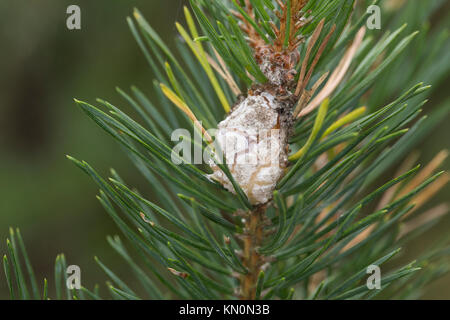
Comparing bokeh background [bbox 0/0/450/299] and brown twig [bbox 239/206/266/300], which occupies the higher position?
bokeh background [bbox 0/0/450/299]

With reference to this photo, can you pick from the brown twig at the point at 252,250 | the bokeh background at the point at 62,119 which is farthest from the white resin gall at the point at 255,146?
the bokeh background at the point at 62,119

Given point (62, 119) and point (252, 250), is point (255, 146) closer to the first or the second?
point (252, 250)

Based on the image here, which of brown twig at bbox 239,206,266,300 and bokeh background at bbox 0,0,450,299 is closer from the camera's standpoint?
brown twig at bbox 239,206,266,300

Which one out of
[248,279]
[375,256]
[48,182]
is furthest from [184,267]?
[48,182]

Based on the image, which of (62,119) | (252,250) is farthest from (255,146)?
(62,119)

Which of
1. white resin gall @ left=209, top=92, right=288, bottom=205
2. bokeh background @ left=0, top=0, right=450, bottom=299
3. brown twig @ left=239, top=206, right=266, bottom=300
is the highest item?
bokeh background @ left=0, top=0, right=450, bottom=299

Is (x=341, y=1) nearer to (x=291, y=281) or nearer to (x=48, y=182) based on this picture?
(x=291, y=281)

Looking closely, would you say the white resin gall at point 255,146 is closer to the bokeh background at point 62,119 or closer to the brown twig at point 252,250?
the brown twig at point 252,250

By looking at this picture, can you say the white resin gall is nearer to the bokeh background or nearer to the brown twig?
the brown twig

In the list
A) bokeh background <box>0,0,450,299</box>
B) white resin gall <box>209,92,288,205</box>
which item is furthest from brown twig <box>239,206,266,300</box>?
bokeh background <box>0,0,450,299</box>
